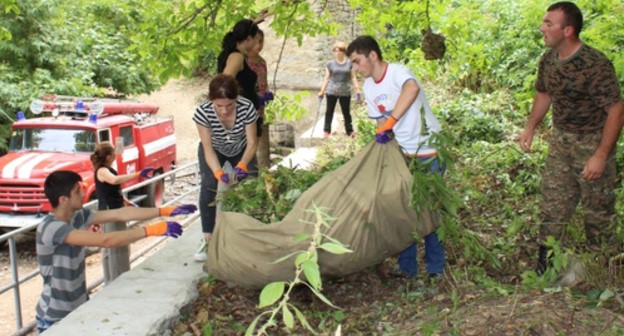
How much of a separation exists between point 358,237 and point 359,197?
A: 0.23 meters

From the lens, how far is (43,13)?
1326cm

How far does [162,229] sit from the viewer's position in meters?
3.98

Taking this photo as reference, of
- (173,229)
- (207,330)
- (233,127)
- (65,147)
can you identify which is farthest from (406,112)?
(65,147)

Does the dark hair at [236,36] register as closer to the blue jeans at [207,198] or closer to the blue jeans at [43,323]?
the blue jeans at [207,198]

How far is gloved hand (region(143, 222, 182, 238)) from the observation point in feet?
12.9

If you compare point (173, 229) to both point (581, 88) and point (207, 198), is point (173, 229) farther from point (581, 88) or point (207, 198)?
point (581, 88)

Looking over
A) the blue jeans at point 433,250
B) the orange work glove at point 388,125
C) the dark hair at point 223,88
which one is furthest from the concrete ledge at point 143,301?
the orange work glove at point 388,125

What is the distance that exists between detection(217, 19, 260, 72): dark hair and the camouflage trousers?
235cm

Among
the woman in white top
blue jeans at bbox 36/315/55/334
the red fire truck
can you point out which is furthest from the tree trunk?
the woman in white top

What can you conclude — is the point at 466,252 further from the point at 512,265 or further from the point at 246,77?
the point at 246,77

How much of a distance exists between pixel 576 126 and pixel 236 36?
255 centimetres

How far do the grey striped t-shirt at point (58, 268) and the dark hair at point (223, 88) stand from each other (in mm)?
1146

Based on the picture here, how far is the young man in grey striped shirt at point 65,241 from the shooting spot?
3.74 meters

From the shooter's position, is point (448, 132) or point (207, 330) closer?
point (207, 330)
